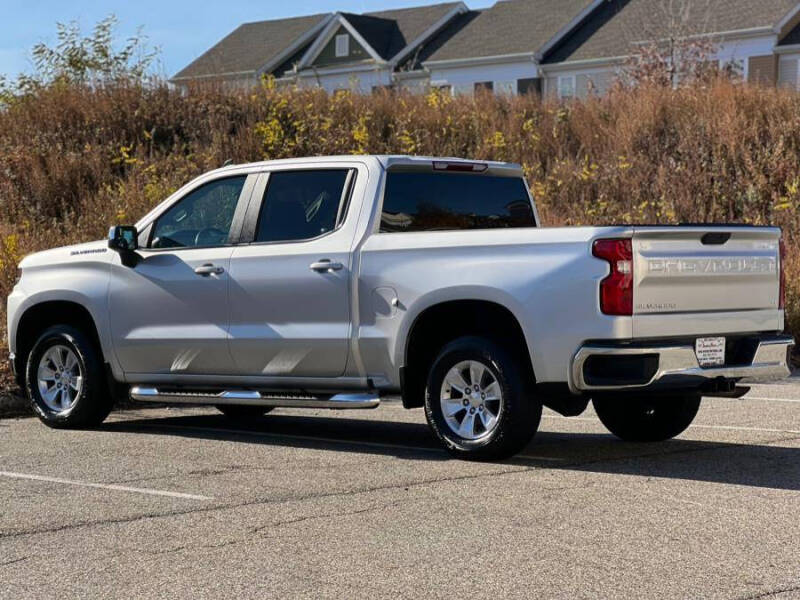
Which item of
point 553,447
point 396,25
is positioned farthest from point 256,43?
point 553,447

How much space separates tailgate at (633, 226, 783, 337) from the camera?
302 inches

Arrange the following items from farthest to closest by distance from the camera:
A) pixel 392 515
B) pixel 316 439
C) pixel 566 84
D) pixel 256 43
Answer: pixel 256 43
pixel 566 84
pixel 316 439
pixel 392 515

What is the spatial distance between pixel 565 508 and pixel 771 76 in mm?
40582

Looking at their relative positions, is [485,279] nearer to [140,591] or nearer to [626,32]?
[140,591]

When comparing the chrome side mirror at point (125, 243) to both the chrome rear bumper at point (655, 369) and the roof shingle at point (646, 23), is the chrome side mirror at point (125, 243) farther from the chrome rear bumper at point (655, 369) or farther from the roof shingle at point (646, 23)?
the roof shingle at point (646, 23)

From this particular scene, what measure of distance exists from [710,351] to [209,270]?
3.67 m

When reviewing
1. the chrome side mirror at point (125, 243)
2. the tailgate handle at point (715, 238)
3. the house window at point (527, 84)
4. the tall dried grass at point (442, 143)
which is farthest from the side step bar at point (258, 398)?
the house window at point (527, 84)

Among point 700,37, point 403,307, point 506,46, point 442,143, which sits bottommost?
point 403,307

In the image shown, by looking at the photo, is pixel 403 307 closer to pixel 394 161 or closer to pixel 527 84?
pixel 394 161

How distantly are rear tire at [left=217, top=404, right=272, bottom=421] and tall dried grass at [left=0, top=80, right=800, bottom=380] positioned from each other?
8.53 meters

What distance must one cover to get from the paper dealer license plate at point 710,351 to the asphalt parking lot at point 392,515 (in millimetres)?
686

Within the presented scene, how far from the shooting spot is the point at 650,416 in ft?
30.7

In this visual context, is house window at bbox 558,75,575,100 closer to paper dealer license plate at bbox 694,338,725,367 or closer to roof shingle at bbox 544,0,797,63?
roof shingle at bbox 544,0,797,63

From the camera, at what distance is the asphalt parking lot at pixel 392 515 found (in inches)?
212
